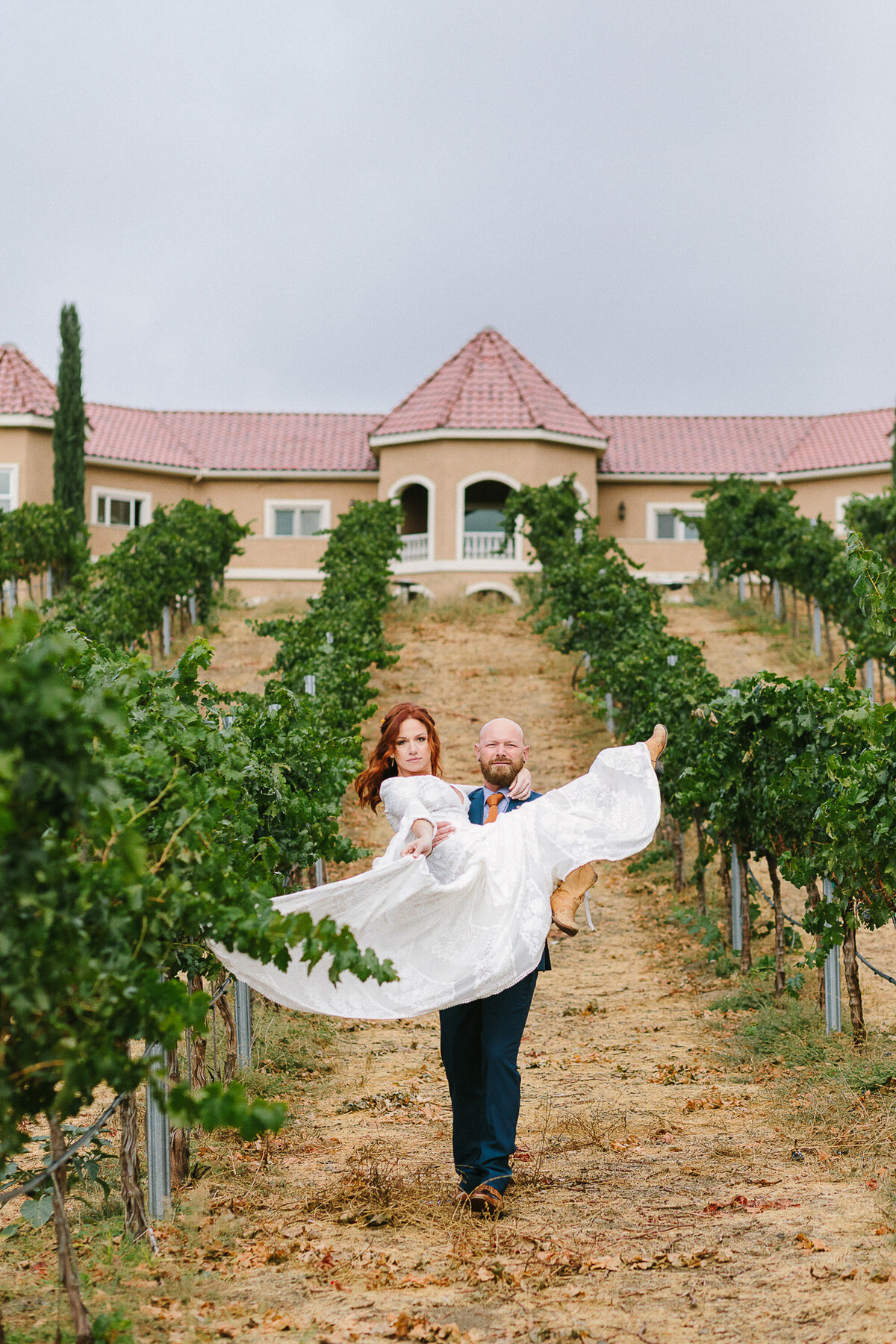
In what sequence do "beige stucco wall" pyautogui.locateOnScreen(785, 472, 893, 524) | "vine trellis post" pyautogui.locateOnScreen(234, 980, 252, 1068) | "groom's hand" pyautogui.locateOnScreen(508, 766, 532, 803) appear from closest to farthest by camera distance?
"groom's hand" pyautogui.locateOnScreen(508, 766, 532, 803) → "vine trellis post" pyautogui.locateOnScreen(234, 980, 252, 1068) → "beige stucco wall" pyautogui.locateOnScreen(785, 472, 893, 524)

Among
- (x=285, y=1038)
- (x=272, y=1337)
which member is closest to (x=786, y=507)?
(x=285, y=1038)

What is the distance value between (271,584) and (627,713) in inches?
668

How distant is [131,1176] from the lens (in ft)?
14.3

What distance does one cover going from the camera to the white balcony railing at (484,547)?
91.9ft

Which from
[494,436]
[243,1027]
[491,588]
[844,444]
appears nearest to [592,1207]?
[243,1027]

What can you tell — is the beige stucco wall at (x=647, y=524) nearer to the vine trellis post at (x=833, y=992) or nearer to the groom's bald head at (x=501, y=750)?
the vine trellis post at (x=833, y=992)

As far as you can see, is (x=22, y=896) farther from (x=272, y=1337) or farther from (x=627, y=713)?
(x=627, y=713)

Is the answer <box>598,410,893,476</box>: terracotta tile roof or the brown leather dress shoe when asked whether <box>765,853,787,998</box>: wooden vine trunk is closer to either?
the brown leather dress shoe

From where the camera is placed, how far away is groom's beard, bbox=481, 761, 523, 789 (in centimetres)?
499

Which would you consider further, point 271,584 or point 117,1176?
point 271,584

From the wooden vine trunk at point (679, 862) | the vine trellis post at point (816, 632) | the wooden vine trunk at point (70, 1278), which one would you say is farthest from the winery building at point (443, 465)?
the wooden vine trunk at point (70, 1278)

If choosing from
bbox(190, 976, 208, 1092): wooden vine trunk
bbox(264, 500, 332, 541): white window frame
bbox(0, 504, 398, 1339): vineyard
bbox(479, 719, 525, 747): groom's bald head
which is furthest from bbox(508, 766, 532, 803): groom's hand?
bbox(264, 500, 332, 541): white window frame

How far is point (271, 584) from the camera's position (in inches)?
1182

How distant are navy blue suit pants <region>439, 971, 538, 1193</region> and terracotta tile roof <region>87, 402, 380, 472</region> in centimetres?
2586
